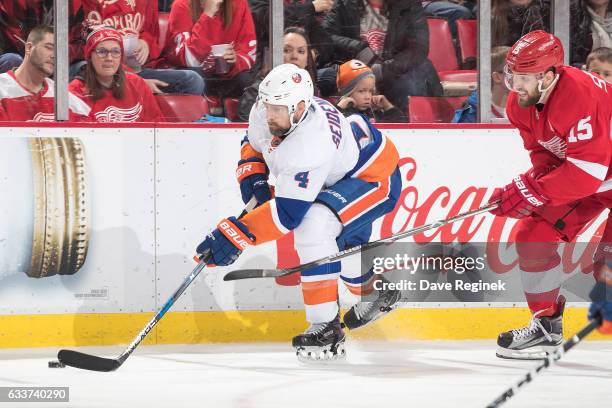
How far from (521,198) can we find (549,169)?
0.85ft

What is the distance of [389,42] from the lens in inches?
192

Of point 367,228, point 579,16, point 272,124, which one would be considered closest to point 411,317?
point 367,228

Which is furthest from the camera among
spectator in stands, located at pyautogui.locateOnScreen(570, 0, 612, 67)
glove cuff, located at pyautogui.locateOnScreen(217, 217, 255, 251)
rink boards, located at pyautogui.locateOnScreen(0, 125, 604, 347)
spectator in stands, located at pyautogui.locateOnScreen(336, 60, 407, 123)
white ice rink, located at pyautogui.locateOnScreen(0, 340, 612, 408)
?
spectator in stands, located at pyautogui.locateOnScreen(570, 0, 612, 67)

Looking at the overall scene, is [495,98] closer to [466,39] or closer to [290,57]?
[466,39]

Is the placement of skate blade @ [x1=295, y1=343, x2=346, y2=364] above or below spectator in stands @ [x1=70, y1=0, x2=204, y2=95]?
below

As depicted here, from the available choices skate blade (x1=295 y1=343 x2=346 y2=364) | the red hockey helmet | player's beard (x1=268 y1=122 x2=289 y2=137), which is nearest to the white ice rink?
skate blade (x1=295 y1=343 x2=346 y2=364)

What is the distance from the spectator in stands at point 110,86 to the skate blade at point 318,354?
1260 millimetres

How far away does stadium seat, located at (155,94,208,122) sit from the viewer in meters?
4.69

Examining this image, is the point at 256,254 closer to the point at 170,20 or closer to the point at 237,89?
the point at 237,89

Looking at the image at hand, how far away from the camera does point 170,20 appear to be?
468 centimetres

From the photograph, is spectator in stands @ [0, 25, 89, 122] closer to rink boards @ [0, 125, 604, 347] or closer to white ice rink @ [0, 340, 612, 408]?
rink boards @ [0, 125, 604, 347]

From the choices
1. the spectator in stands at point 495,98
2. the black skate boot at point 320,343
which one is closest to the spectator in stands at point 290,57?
the spectator in stands at point 495,98

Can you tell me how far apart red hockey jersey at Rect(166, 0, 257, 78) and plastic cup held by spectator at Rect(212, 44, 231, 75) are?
0.02 m

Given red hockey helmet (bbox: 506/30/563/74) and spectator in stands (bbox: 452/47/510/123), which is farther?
spectator in stands (bbox: 452/47/510/123)
